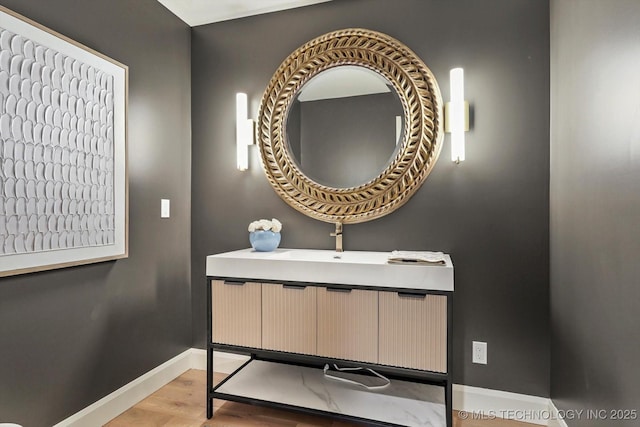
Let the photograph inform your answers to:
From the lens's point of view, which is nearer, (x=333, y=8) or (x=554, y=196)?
(x=554, y=196)

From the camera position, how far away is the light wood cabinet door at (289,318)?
1.78 meters

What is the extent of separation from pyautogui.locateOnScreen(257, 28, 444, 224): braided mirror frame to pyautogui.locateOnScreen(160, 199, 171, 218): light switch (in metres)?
0.68

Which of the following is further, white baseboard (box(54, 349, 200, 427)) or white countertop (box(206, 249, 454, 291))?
white baseboard (box(54, 349, 200, 427))

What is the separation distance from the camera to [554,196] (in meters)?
1.79

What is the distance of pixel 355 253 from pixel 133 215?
131cm

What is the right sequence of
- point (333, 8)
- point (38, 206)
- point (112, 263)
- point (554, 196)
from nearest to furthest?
point (38, 206) < point (554, 196) < point (112, 263) < point (333, 8)

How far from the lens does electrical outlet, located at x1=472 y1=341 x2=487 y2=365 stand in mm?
1967

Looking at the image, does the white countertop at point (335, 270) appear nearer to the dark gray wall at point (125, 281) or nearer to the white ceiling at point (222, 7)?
the dark gray wall at point (125, 281)

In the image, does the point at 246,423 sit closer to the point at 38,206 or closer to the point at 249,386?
the point at 249,386

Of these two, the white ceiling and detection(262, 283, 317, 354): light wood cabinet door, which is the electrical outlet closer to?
detection(262, 283, 317, 354): light wood cabinet door

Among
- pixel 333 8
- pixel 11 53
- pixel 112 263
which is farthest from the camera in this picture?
pixel 333 8

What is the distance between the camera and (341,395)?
1872 mm

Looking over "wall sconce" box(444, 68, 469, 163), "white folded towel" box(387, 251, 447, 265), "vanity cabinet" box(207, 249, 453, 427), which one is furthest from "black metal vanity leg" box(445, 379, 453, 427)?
"wall sconce" box(444, 68, 469, 163)

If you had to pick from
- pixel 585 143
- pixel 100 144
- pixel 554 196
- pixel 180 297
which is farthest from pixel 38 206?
pixel 554 196
